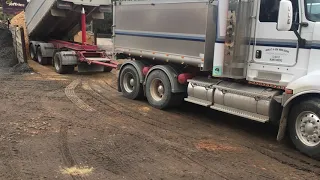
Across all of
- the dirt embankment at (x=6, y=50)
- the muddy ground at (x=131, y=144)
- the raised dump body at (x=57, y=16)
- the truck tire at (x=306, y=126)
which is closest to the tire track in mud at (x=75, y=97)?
the muddy ground at (x=131, y=144)

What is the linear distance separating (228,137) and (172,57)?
2299mm

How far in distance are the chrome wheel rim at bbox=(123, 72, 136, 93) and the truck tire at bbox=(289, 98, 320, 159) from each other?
15.7ft

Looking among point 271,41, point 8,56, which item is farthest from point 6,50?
point 271,41

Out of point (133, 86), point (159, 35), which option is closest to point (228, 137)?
point (159, 35)

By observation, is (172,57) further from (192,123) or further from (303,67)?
(303,67)

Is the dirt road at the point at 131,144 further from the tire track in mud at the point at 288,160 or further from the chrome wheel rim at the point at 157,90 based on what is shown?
the chrome wheel rim at the point at 157,90

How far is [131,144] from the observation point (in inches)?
224

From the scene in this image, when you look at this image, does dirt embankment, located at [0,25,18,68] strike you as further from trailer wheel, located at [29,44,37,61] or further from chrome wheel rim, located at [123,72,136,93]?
chrome wheel rim, located at [123,72,136,93]

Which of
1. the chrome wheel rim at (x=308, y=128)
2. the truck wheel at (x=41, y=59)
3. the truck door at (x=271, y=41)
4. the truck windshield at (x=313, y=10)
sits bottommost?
the chrome wheel rim at (x=308, y=128)

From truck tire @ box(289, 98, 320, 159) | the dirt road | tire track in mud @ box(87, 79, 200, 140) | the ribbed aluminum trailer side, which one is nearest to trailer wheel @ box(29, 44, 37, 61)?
tire track in mud @ box(87, 79, 200, 140)

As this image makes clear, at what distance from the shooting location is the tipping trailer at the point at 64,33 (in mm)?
12895

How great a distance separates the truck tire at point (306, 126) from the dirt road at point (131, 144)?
0.58 ft

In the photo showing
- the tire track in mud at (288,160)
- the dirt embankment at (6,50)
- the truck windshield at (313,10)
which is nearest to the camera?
the tire track in mud at (288,160)

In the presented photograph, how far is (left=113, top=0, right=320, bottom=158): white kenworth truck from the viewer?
5.48 meters
